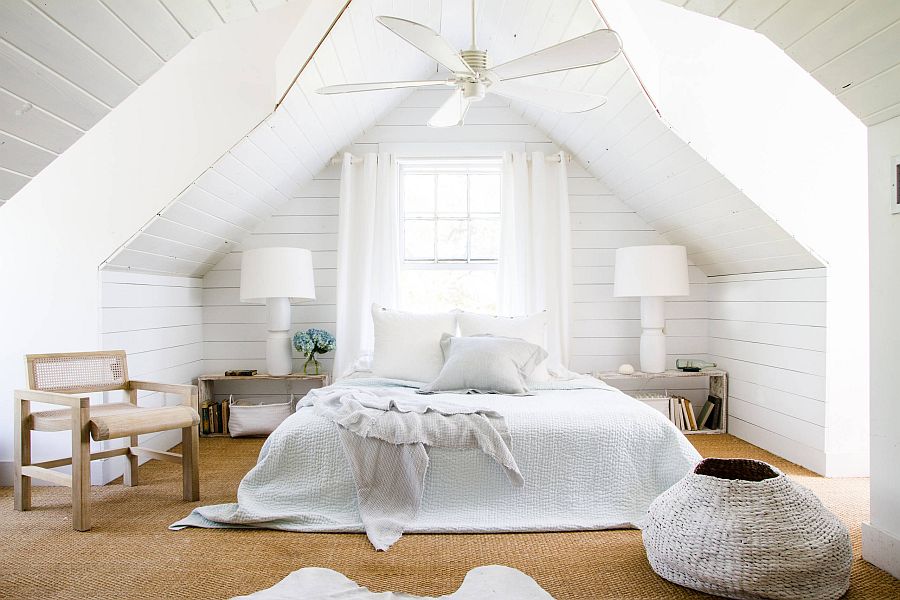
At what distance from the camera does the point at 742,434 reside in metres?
4.18

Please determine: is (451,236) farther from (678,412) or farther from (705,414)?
(705,414)

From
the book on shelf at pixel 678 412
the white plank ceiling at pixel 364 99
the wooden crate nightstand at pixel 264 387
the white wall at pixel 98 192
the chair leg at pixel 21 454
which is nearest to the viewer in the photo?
the white plank ceiling at pixel 364 99

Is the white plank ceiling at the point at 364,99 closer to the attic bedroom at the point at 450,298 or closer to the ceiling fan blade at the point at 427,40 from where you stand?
the attic bedroom at the point at 450,298

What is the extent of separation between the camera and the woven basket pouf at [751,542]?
1.90 m

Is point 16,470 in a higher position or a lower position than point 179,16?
lower

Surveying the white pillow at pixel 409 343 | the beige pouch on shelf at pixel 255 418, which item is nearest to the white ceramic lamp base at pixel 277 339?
the beige pouch on shelf at pixel 255 418

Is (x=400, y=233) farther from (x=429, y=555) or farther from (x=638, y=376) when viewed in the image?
(x=429, y=555)

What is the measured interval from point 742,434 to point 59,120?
4132mm

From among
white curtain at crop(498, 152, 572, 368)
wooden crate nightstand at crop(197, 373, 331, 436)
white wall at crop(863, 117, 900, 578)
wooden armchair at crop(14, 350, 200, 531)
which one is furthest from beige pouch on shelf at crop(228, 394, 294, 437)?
white wall at crop(863, 117, 900, 578)

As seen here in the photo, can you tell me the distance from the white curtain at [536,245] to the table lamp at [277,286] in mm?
1393

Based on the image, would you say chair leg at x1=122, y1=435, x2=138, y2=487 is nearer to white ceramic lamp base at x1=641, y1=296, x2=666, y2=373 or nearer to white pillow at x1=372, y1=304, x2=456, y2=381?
white pillow at x1=372, y1=304, x2=456, y2=381

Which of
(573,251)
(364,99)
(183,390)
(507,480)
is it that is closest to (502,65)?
(507,480)

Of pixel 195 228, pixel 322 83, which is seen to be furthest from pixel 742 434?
pixel 195 228

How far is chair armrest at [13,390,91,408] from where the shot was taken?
2.61 m
